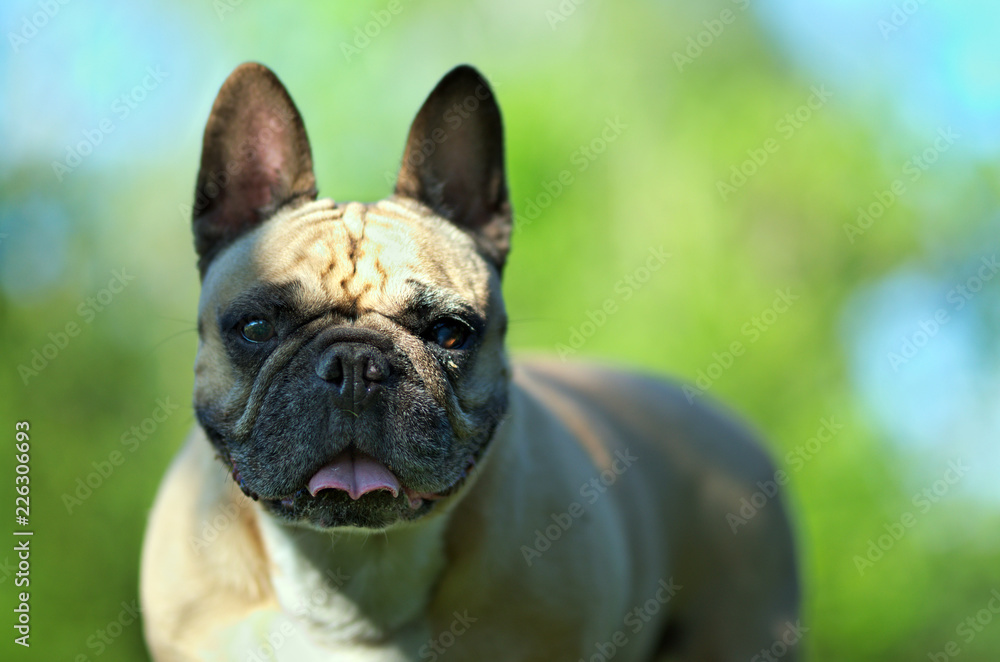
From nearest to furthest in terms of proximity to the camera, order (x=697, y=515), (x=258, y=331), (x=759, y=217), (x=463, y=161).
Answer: (x=258, y=331) → (x=463, y=161) → (x=697, y=515) → (x=759, y=217)

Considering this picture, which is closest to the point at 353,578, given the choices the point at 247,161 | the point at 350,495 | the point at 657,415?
the point at 350,495

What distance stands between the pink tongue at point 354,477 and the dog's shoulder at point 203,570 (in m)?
0.54

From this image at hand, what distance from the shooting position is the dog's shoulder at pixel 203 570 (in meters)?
2.39

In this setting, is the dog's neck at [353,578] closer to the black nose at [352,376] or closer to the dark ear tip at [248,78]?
the black nose at [352,376]

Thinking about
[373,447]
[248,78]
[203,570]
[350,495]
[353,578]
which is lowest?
[203,570]

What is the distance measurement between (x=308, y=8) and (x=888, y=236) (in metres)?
6.01

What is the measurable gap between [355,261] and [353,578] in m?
0.87

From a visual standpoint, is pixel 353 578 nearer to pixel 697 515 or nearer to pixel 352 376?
pixel 352 376

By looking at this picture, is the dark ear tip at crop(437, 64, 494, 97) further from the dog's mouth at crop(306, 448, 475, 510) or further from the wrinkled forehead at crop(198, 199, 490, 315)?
the dog's mouth at crop(306, 448, 475, 510)

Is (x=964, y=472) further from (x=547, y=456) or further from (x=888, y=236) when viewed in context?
(x=547, y=456)

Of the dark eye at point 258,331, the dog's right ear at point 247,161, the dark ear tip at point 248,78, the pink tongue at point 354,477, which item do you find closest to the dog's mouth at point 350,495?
the pink tongue at point 354,477

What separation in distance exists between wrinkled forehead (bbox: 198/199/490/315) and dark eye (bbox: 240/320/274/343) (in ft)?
0.31

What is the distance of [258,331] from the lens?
2223 mm

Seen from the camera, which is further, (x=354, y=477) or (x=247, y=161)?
(x=247, y=161)
